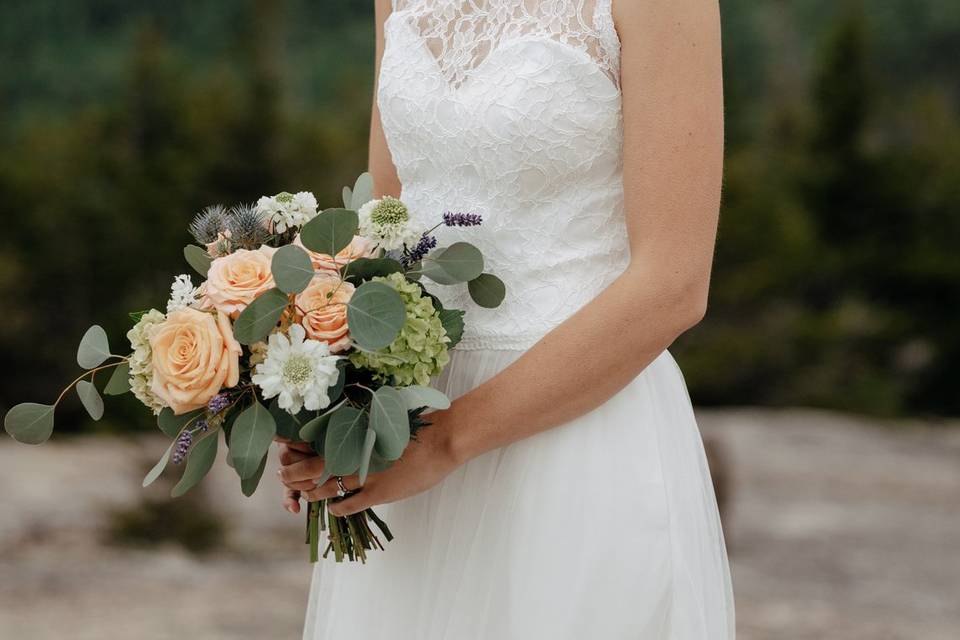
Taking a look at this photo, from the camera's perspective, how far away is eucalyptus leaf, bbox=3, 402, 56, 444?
5.70 ft

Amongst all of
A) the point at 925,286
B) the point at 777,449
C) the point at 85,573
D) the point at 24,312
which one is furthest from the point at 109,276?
the point at 925,286

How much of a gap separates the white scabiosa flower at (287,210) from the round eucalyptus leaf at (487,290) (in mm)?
260

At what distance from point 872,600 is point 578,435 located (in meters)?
5.13

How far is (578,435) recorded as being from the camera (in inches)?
68.8

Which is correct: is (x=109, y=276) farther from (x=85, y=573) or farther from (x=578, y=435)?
(x=578, y=435)

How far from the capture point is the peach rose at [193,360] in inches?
60.8

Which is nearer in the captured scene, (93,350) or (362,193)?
(93,350)

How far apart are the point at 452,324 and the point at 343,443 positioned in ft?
0.84

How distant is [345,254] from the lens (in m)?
1.66

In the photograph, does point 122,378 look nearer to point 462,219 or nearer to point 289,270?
point 289,270

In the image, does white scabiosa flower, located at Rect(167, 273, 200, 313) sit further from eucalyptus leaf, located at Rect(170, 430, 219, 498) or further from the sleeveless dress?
→ the sleeveless dress

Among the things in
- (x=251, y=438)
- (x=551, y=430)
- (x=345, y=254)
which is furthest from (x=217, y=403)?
(x=551, y=430)

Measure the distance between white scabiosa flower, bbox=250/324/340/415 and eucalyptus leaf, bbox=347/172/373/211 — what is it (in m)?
0.33
